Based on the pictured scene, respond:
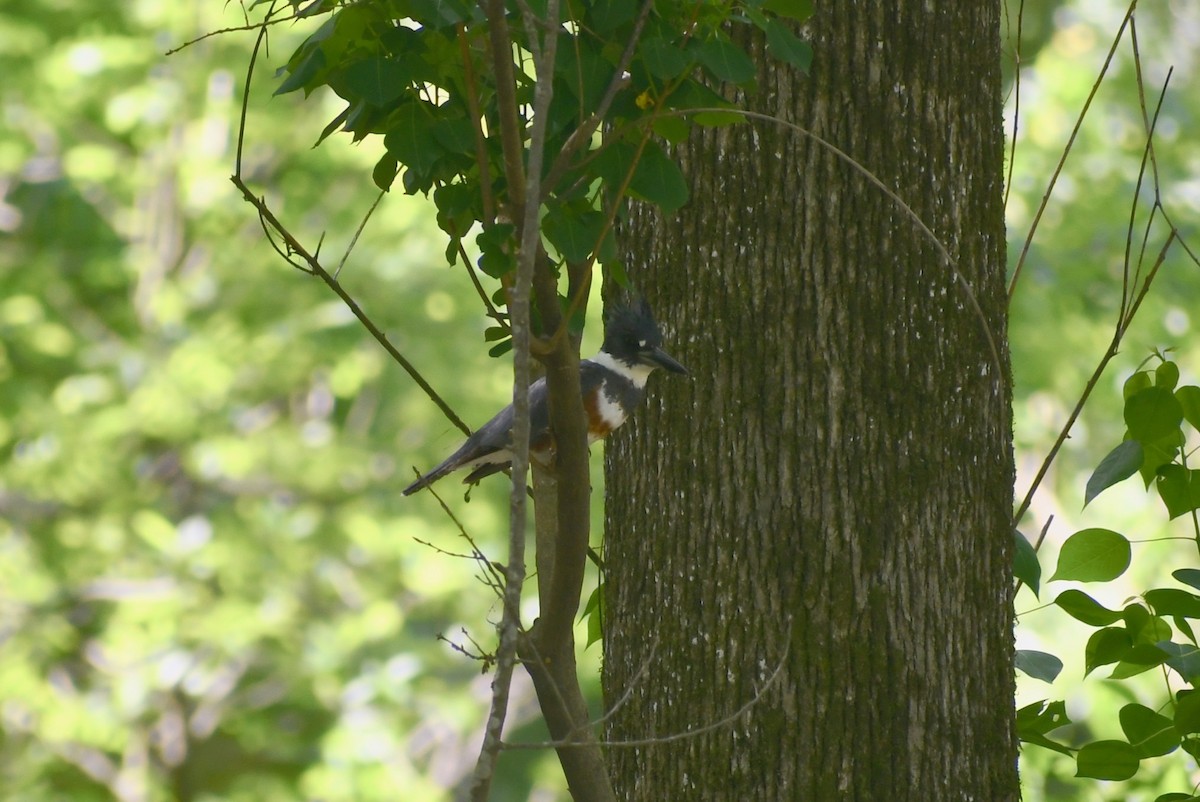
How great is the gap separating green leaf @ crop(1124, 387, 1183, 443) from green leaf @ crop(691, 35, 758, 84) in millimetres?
904

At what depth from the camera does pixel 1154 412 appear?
6.15 feet

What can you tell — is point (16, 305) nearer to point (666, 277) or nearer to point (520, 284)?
point (666, 277)

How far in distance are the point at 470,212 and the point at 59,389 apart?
17.3 feet

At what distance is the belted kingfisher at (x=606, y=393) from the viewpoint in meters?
1.95

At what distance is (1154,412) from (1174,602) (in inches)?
10.8

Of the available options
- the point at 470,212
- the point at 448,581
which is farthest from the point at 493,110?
the point at 448,581

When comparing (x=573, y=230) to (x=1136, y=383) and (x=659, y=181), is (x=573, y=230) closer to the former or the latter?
(x=659, y=181)

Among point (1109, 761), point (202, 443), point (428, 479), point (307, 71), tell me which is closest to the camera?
point (307, 71)

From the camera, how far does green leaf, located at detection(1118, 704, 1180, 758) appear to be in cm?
190

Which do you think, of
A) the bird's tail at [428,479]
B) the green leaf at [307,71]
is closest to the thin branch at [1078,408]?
the bird's tail at [428,479]

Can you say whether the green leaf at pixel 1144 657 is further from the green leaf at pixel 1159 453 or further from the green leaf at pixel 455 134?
the green leaf at pixel 455 134

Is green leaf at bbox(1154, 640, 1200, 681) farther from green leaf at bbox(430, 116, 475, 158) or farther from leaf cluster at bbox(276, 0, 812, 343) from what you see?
green leaf at bbox(430, 116, 475, 158)

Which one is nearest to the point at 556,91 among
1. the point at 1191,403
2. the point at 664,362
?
the point at 664,362

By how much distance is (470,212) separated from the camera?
1420 mm
